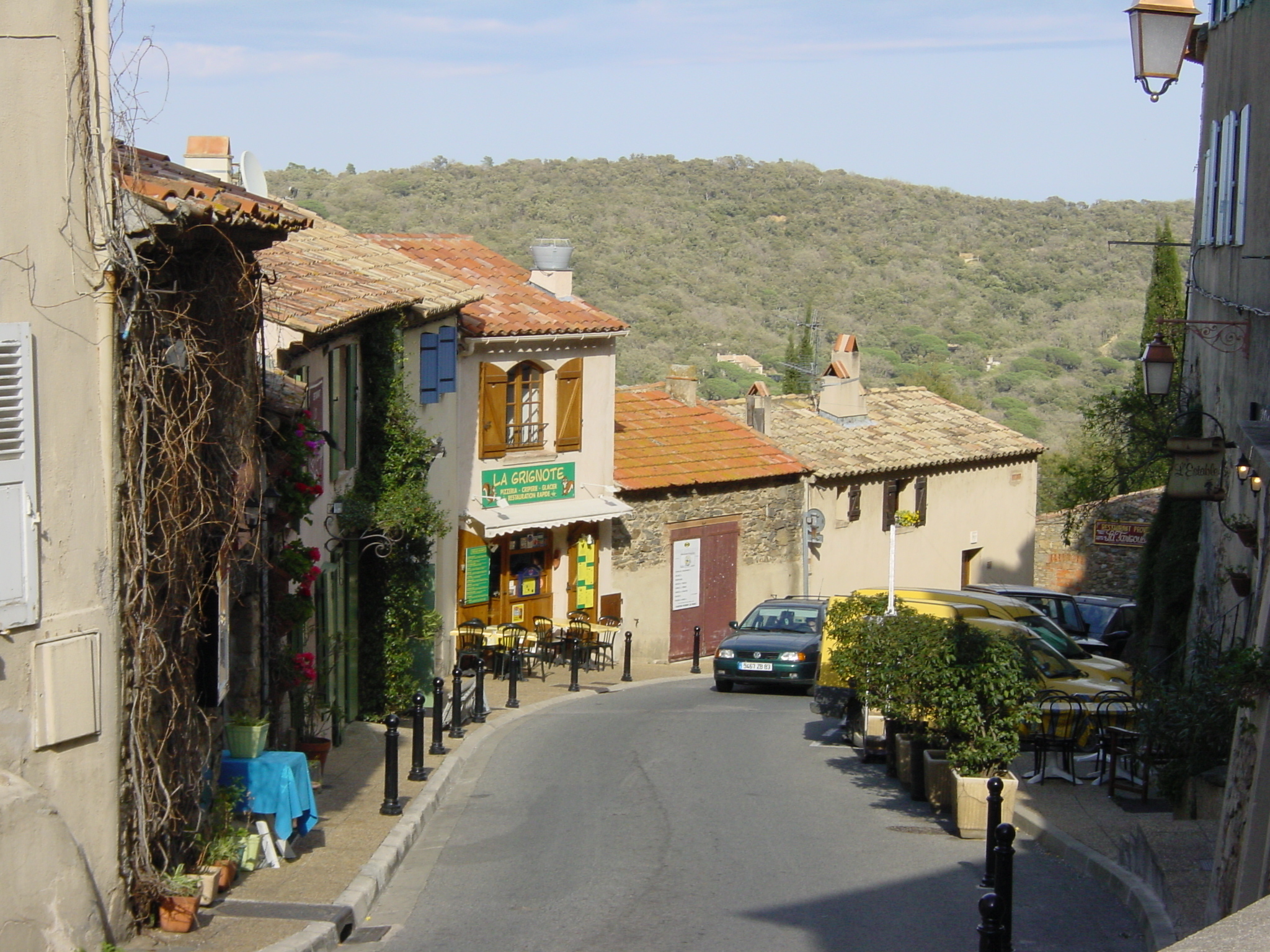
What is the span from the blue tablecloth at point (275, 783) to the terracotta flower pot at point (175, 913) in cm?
151

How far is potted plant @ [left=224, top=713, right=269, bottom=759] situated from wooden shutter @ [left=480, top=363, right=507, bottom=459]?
1433 centimetres

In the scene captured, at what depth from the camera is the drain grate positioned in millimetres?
8562

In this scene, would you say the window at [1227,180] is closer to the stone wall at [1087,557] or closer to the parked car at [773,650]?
the parked car at [773,650]

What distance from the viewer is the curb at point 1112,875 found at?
26.6ft

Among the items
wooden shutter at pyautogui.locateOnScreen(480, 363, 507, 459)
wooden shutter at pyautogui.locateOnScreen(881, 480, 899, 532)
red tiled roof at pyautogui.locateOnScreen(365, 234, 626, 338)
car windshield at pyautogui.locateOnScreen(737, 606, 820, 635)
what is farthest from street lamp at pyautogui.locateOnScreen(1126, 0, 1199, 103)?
wooden shutter at pyautogui.locateOnScreen(881, 480, 899, 532)

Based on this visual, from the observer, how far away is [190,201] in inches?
316

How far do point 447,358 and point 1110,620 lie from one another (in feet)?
40.0

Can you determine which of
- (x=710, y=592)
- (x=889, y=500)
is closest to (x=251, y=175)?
(x=710, y=592)

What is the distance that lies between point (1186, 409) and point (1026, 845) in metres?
8.66

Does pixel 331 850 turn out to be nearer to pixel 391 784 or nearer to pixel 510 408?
pixel 391 784

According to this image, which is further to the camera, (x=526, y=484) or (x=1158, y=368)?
(x=526, y=484)

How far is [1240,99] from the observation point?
47.0ft


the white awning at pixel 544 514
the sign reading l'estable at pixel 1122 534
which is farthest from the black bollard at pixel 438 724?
the sign reading l'estable at pixel 1122 534

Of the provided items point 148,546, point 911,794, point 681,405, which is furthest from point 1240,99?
point 681,405
